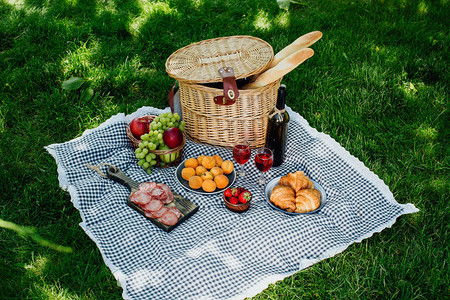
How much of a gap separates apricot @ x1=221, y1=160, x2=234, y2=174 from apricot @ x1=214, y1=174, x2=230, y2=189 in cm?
8

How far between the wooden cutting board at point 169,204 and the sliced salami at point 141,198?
2.3 inches

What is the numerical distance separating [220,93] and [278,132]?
50 centimetres

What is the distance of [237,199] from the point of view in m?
2.46

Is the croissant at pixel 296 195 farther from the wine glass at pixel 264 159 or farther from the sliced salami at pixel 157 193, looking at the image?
the sliced salami at pixel 157 193

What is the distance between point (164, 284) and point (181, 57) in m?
1.72

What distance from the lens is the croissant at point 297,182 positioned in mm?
2512

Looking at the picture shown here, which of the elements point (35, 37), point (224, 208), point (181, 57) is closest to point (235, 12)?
point (181, 57)

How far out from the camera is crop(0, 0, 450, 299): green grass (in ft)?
7.13

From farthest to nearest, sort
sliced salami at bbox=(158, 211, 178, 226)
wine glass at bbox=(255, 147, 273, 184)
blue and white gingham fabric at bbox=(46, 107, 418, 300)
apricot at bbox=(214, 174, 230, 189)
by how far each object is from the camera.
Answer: apricot at bbox=(214, 174, 230, 189), wine glass at bbox=(255, 147, 273, 184), sliced salami at bbox=(158, 211, 178, 226), blue and white gingham fabric at bbox=(46, 107, 418, 300)

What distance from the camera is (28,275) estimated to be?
216 cm

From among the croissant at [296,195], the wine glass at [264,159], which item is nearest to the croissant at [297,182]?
the croissant at [296,195]

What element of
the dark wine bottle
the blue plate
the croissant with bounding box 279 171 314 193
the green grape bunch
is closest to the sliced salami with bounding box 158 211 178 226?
the green grape bunch

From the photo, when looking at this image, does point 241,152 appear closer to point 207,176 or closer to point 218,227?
point 207,176

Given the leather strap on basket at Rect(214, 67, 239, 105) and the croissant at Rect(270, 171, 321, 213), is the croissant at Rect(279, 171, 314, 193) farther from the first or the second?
the leather strap on basket at Rect(214, 67, 239, 105)
